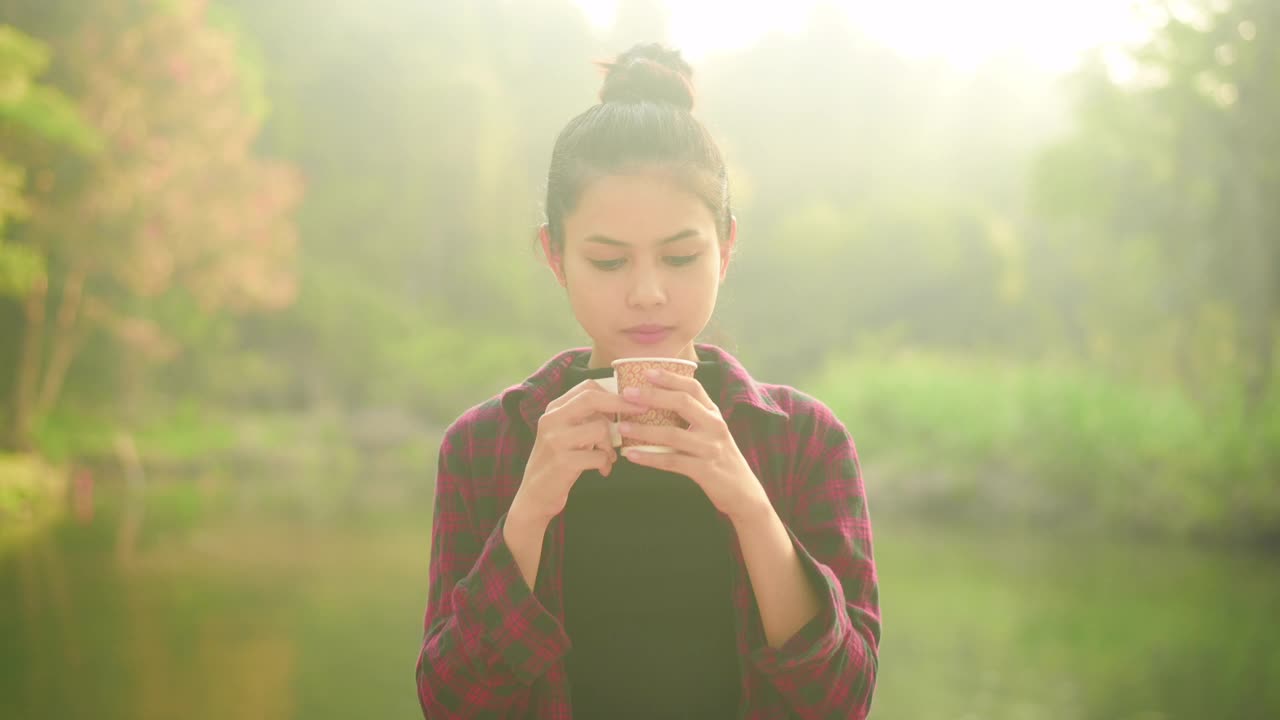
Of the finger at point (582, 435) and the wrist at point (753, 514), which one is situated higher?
the finger at point (582, 435)

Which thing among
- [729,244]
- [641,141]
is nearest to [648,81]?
[641,141]

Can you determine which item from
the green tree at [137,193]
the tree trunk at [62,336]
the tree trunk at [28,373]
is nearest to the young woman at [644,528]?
the green tree at [137,193]

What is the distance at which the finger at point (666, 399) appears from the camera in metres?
1.24

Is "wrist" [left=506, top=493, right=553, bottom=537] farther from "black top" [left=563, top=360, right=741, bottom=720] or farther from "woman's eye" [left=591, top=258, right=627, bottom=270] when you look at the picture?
"woman's eye" [left=591, top=258, right=627, bottom=270]

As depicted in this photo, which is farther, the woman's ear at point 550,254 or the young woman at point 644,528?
the woman's ear at point 550,254

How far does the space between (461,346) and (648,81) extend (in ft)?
60.0

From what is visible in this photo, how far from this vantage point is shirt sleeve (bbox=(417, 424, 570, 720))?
1373mm

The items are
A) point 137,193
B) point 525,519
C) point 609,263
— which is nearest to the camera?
point 525,519

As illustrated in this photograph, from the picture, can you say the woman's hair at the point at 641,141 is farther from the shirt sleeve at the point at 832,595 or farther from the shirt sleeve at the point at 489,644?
the shirt sleeve at the point at 489,644

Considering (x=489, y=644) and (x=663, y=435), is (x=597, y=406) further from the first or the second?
(x=489, y=644)

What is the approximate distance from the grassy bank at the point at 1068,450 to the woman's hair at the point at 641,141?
9.22m

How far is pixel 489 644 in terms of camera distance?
1.38 metres

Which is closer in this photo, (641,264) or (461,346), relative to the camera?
(641,264)

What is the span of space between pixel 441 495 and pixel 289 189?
13.7m
